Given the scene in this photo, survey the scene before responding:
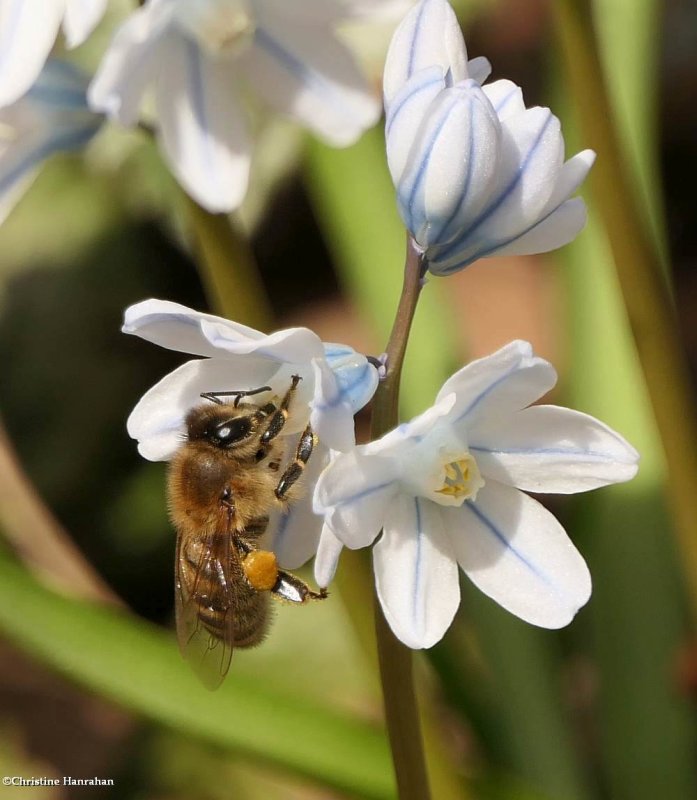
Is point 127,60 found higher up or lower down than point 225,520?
higher up

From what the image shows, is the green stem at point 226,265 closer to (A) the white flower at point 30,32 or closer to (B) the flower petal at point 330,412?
(A) the white flower at point 30,32

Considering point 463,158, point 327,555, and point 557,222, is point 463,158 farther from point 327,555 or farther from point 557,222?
point 327,555

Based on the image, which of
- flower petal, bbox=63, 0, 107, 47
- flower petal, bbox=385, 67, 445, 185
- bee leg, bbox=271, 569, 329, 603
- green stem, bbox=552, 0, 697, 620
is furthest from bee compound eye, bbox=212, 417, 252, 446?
green stem, bbox=552, 0, 697, 620

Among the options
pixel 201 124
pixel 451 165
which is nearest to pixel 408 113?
pixel 451 165

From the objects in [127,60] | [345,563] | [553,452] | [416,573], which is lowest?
[345,563]

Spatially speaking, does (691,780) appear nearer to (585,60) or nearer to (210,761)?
(210,761)

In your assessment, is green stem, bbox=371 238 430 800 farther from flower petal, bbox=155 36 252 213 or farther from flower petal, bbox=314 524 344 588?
flower petal, bbox=155 36 252 213

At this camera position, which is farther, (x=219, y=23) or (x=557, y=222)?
(x=219, y=23)

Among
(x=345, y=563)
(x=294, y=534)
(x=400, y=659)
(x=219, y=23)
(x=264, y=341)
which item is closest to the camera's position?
(x=264, y=341)
